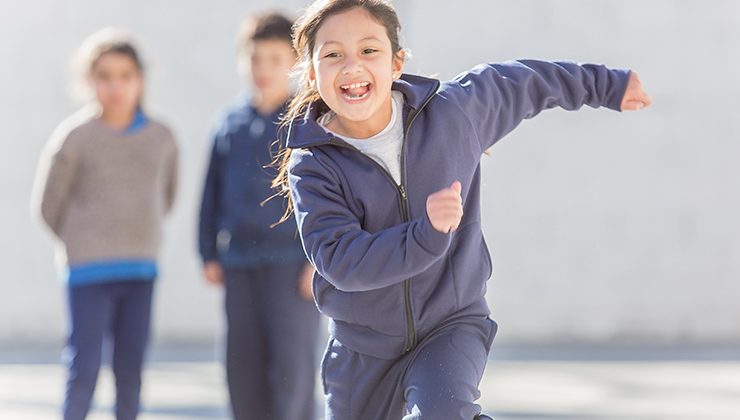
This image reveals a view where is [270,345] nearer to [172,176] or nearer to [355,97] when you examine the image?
[172,176]

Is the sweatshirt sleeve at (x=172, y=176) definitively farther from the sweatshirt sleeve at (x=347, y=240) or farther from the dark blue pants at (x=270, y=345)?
the sweatshirt sleeve at (x=347, y=240)

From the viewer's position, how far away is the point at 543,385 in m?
7.76

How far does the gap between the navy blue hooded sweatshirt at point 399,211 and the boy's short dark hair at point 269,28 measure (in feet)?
5.62

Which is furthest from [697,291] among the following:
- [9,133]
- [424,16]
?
[9,133]

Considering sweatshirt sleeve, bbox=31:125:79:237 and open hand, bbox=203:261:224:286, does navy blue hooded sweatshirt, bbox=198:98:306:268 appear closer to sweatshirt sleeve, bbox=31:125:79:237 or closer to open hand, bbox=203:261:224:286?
open hand, bbox=203:261:224:286

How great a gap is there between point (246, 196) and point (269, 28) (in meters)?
0.66

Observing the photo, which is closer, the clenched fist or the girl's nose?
the clenched fist

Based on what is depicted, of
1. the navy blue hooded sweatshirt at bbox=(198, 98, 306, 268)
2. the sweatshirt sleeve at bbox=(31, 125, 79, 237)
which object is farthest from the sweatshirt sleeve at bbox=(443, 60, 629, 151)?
the sweatshirt sleeve at bbox=(31, 125, 79, 237)

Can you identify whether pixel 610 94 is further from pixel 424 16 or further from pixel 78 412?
pixel 424 16

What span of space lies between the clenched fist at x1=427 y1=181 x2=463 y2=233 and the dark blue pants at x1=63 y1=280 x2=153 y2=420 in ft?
8.48

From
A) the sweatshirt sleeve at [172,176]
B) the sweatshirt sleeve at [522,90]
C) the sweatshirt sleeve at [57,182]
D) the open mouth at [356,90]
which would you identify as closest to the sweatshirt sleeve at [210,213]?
the sweatshirt sleeve at [172,176]

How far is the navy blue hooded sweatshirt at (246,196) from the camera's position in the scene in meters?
5.22

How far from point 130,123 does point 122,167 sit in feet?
0.75

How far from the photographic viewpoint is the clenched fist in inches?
123
